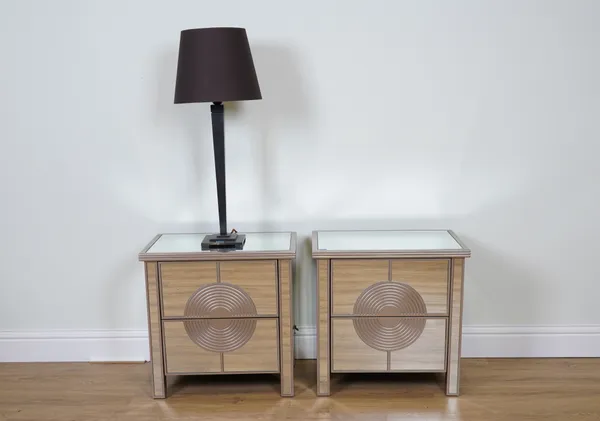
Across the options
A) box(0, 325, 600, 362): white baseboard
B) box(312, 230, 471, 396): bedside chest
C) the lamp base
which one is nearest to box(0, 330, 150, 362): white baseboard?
Result: box(0, 325, 600, 362): white baseboard

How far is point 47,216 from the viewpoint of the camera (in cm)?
265

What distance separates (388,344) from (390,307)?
15cm

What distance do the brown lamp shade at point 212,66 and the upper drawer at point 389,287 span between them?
28.9 inches

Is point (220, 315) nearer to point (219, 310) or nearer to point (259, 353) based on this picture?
point (219, 310)

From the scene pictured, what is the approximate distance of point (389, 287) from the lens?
234 cm

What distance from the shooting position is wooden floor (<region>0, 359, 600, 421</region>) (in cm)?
230

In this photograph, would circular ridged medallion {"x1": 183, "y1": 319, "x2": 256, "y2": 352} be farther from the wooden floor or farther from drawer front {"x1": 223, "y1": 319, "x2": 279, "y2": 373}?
the wooden floor

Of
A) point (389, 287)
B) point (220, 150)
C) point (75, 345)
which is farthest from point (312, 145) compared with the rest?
point (75, 345)

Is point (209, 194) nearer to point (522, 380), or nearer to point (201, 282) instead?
point (201, 282)

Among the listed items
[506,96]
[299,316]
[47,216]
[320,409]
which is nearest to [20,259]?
[47,216]

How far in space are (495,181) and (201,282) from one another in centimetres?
127

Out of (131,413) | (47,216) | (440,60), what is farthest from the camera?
(47,216)

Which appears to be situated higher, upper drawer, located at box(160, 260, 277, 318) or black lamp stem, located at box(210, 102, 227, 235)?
black lamp stem, located at box(210, 102, 227, 235)

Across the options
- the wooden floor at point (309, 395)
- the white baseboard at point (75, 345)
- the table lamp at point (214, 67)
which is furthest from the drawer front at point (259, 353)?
the table lamp at point (214, 67)
